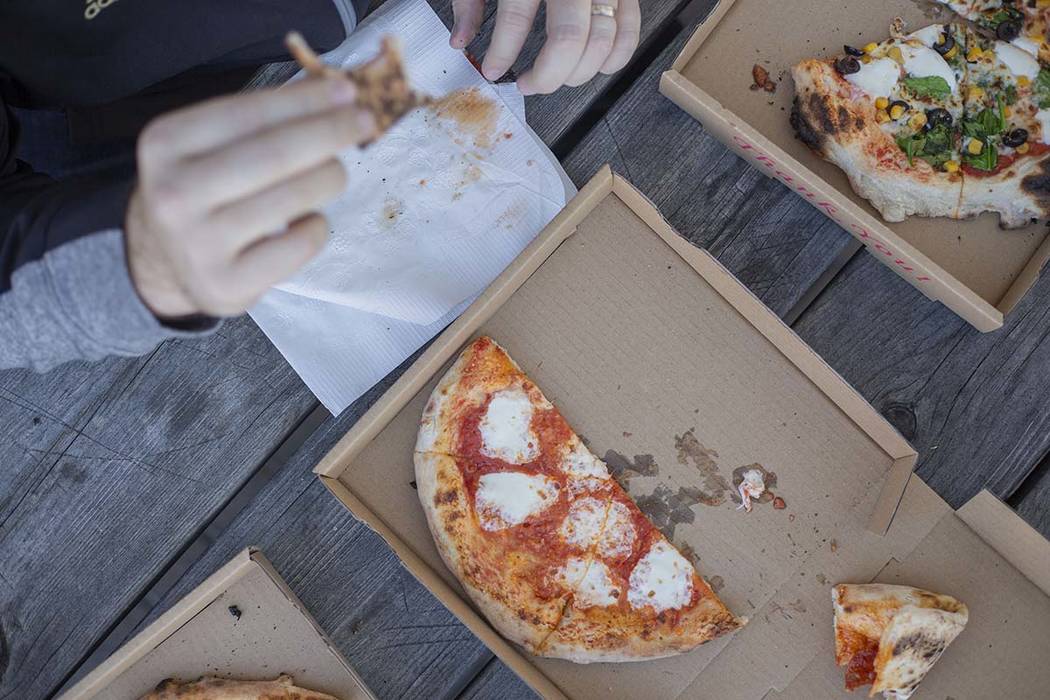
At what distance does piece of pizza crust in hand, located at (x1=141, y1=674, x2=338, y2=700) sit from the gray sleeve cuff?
100 centimetres

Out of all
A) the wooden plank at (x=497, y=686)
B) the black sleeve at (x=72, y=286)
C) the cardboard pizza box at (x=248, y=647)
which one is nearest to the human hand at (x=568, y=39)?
the black sleeve at (x=72, y=286)

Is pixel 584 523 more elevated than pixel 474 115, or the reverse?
pixel 474 115

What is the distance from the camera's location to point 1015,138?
214cm

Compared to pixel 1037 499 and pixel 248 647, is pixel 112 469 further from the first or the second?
pixel 1037 499

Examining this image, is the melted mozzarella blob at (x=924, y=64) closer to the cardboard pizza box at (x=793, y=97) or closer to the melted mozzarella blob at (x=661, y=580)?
the cardboard pizza box at (x=793, y=97)

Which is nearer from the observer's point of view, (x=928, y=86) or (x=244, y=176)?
(x=244, y=176)

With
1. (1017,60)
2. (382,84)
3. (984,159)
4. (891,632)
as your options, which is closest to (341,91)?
(382,84)

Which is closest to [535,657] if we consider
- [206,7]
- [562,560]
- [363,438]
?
[562,560]

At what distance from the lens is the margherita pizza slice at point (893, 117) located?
209cm

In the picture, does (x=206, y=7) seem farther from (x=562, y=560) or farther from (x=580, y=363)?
(x=562, y=560)

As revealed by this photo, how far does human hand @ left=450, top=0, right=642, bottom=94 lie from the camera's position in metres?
1.78

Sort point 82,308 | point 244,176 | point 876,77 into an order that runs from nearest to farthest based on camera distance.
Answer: point 244,176 < point 82,308 < point 876,77

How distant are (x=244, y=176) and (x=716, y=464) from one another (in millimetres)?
1460

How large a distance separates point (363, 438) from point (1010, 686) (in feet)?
5.56
